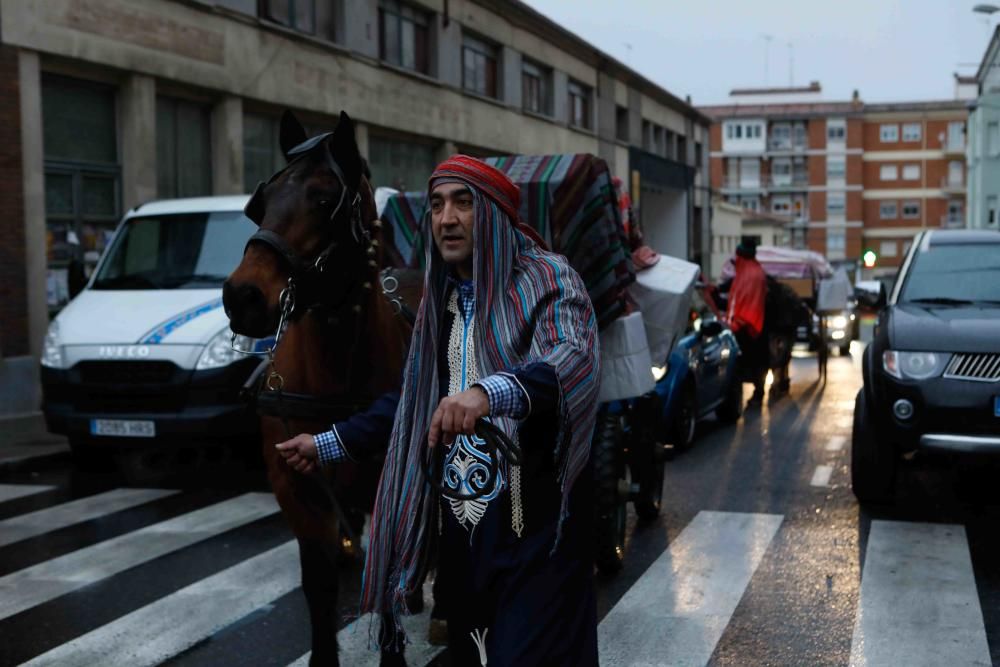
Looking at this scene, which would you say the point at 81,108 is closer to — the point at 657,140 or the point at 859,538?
the point at 859,538

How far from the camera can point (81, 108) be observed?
16.4 meters

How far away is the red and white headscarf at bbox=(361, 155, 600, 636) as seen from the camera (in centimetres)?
294

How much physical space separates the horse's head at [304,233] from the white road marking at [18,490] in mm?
5635

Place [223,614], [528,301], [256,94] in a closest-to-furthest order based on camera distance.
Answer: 1. [528,301]
2. [223,614]
3. [256,94]

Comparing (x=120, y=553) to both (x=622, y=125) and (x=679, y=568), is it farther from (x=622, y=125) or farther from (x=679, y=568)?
(x=622, y=125)

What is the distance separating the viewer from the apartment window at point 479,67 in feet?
95.8

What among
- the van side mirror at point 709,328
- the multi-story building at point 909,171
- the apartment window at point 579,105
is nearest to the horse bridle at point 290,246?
the van side mirror at point 709,328

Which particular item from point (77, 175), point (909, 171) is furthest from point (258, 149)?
point (909, 171)

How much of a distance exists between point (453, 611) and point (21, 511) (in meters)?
6.18

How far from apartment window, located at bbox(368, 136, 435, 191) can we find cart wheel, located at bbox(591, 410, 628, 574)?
724 inches

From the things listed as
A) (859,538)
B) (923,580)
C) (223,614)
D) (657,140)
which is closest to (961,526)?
(859,538)

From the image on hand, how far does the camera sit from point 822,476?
30.7 ft

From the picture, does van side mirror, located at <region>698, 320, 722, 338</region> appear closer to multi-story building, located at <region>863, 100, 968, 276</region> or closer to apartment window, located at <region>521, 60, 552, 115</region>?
apartment window, located at <region>521, 60, 552, 115</region>

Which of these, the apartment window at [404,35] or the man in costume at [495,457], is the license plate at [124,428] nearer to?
the man in costume at [495,457]
